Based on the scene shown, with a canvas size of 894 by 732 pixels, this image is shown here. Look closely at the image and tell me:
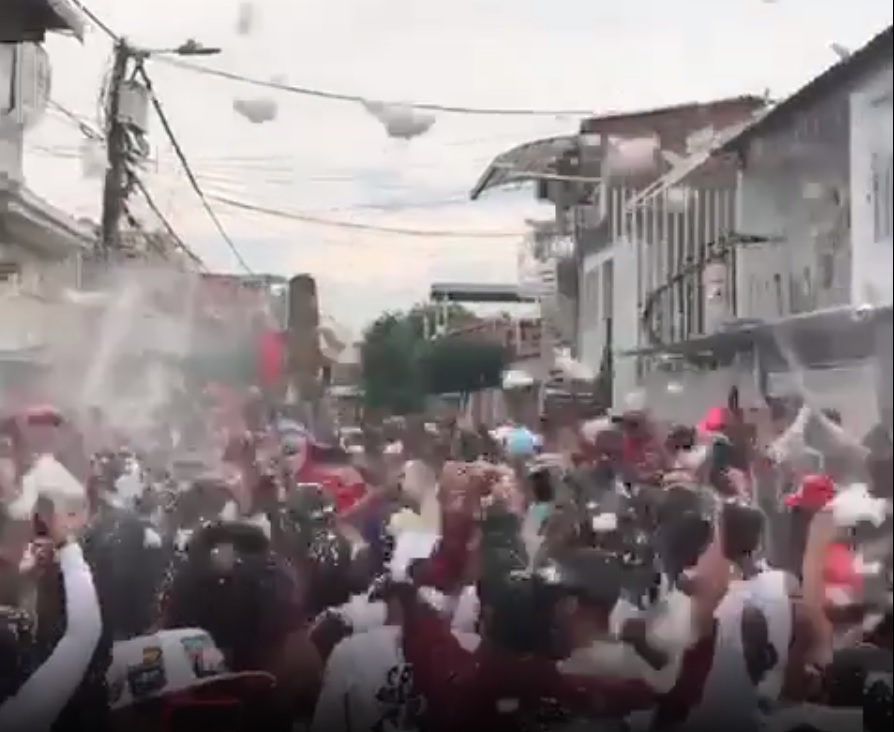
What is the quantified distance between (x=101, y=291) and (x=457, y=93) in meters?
0.92

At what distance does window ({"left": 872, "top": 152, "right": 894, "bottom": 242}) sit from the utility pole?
1.65 metres

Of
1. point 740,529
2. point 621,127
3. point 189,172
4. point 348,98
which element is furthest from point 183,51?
point 740,529

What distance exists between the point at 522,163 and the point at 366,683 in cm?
119

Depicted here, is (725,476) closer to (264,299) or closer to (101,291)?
(264,299)

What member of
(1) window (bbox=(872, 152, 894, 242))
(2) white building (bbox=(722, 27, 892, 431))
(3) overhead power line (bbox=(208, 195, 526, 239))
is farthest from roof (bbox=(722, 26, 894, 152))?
(3) overhead power line (bbox=(208, 195, 526, 239))

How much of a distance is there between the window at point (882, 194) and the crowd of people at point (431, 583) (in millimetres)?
420

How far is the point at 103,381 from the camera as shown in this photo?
364 cm

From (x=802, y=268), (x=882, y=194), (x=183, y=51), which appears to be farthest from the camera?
(x=183, y=51)

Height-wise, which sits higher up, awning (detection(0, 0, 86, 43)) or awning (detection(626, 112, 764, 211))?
awning (detection(0, 0, 86, 43))

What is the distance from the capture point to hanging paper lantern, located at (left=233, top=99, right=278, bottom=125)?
12.1 feet

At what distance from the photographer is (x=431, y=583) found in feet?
11.6

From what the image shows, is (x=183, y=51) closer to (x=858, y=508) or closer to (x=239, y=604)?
(x=239, y=604)

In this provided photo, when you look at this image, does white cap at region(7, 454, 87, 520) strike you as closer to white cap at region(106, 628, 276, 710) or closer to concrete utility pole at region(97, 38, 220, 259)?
white cap at region(106, 628, 276, 710)

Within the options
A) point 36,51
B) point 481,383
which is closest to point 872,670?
point 481,383
